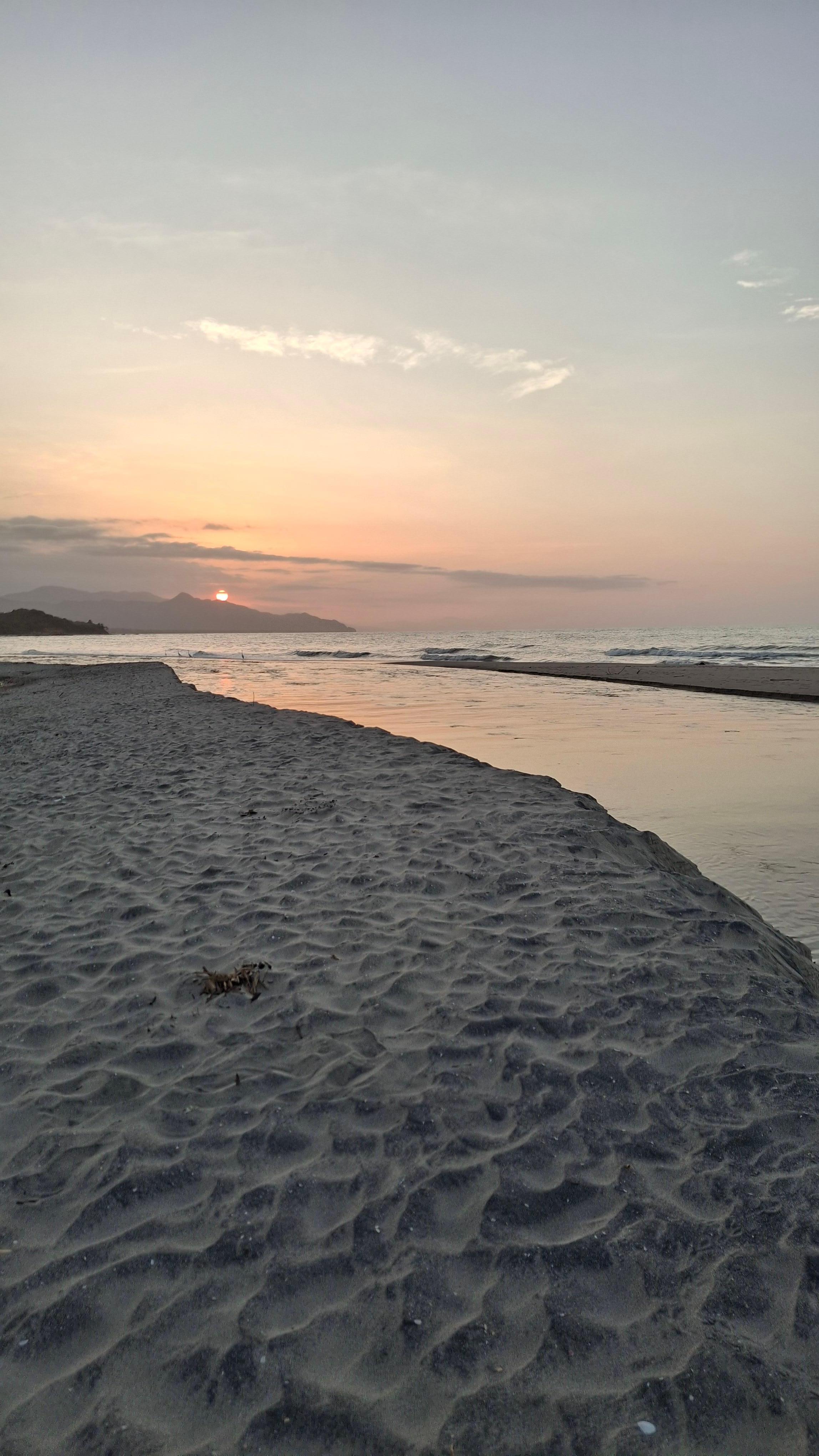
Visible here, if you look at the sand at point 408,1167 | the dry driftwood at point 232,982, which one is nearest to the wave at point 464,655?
the sand at point 408,1167

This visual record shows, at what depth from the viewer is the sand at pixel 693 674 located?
2905 centimetres

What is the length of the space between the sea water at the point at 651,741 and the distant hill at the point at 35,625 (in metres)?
113

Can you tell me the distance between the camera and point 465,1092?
4074 millimetres

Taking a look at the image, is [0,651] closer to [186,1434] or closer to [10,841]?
[10,841]

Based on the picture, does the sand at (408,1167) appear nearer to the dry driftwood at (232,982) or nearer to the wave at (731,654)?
the dry driftwood at (232,982)

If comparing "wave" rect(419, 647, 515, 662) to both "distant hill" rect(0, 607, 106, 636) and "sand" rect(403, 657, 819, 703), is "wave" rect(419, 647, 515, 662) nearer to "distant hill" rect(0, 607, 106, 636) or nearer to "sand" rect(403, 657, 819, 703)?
"sand" rect(403, 657, 819, 703)

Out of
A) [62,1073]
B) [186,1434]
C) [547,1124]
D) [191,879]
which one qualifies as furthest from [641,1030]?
[191,879]

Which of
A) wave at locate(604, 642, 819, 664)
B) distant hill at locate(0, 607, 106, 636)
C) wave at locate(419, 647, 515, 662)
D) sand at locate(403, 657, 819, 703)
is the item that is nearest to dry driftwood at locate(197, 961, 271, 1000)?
sand at locate(403, 657, 819, 703)

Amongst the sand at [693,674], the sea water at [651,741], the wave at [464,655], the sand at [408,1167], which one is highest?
the wave at [464,655]

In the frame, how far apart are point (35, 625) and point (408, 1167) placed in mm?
168352

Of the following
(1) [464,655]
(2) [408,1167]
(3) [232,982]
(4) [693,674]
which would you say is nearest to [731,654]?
(4) [693,674]

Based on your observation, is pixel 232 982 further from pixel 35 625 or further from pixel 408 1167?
pixel 35 625

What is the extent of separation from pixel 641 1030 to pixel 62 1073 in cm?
341

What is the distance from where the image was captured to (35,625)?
500 ft
